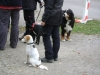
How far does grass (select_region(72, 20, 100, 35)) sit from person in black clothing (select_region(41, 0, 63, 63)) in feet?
11.3

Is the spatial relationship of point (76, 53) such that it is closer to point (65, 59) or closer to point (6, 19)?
point (65, 59)

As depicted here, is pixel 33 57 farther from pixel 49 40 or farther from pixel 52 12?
pixel 52 12

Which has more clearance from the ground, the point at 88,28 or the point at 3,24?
the point at 3,24

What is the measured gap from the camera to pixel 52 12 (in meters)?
5.91

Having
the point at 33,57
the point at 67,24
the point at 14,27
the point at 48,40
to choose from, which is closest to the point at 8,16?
the point at 14,27

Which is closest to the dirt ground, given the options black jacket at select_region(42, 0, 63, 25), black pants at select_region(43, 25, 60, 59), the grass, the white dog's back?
the white dog's back

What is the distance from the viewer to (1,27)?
6.95 meters


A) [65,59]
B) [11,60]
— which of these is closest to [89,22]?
[65,59]

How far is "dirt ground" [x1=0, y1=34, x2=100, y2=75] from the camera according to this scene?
18.9ft

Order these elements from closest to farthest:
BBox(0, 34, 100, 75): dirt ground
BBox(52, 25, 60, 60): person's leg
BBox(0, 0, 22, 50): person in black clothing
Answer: BBox(0, 34, 100, 75): dirt ground
BBox(52, 25, 60, 60): person's leg
BBox(0, 0, 22, 50): person in black clothing

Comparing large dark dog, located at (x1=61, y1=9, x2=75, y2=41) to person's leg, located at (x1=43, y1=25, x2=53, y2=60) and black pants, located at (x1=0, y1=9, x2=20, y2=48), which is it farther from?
person's leg, located at (x1=43, y1=25, x2=53, y2=60)

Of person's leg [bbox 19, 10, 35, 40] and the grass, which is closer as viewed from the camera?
person's leg [bbox 19, 10, 35, 40]

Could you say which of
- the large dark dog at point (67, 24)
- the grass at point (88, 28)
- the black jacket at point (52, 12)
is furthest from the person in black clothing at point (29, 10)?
the grass at point (88, 28)

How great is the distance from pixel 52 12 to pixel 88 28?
4529 millimetres
